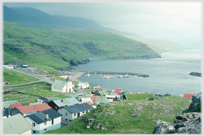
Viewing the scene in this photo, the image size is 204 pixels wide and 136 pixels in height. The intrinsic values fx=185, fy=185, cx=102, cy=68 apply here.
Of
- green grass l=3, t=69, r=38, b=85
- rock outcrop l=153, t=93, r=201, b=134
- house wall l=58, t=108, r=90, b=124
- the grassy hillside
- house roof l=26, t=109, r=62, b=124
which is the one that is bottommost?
house wall l=58, t=108, r=90, b=124

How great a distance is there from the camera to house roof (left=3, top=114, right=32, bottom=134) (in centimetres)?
3040

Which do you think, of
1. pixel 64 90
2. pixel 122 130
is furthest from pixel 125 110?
pixel 64 90

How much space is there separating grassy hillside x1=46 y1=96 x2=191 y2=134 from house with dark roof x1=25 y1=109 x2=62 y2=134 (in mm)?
4817

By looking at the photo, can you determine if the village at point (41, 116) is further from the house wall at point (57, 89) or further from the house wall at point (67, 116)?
the house wall at point (57, 89)

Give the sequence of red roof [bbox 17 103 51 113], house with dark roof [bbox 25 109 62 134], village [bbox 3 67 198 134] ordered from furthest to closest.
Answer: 1. red roof [bbox 17 103 51 113]
2. house with dark roof [bbox 25 109 62 134]
3. village [bbox 3 67 198 134]

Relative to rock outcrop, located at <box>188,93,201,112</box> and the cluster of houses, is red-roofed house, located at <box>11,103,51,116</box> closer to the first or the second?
the cluster of houses

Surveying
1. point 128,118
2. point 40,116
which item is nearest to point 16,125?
point 40,116

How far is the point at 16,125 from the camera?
31.6 m

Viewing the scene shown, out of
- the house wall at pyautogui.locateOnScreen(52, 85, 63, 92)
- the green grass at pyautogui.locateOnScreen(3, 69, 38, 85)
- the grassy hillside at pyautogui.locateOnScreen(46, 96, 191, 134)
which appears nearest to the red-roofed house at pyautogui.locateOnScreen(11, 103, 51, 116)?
the grassy hillside at pyautogui.locateOnScreen(46, 96, 191, 134)

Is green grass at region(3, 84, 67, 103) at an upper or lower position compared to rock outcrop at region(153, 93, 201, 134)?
lower

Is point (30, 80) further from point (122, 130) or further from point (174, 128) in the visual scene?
point (174, 128)

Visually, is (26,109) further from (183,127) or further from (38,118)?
(183,127)

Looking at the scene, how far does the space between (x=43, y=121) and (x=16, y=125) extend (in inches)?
204

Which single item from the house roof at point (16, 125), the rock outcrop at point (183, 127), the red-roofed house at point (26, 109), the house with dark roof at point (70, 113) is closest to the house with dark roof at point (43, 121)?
the house roof at point (16, 125)
